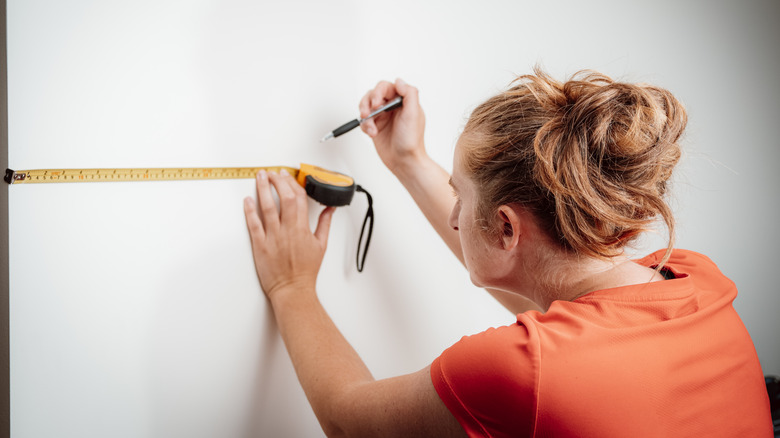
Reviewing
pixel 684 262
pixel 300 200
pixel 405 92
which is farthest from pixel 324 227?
pixel 684 262

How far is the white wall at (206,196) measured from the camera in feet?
2.50

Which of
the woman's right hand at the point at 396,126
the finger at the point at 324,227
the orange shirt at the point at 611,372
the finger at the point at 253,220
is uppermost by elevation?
the woman's right hand at the point at 396,126

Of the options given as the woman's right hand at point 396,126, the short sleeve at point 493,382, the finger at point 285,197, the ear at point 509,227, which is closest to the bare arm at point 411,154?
the woman's right hand at point 396,126

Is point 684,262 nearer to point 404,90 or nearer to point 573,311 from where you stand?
point 573,311

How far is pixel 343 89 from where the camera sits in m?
1.03

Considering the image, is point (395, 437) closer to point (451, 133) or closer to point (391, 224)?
point (391, 224)

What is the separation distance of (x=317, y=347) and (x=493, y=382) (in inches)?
14.5

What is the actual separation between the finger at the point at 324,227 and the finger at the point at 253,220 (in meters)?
0.13

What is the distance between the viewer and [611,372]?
1.90 feet

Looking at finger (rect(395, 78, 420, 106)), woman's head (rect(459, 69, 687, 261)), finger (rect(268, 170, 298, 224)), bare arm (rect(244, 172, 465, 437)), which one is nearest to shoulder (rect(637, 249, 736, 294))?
woman's head (rect(459, 69, 687, 261))

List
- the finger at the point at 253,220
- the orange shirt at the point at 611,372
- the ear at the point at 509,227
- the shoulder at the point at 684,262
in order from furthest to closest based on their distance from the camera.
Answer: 1. the finger at the point at 253,220
2. the shoulder at the point at 684,262
3. the ear at the point at 509,227
4. the orange shirt at the point at 611,372

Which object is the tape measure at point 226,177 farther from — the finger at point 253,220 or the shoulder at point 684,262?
the shoulder at point 684,262

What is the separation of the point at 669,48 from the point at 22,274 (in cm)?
186

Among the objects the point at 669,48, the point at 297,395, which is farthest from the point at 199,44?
the point at 669,48
